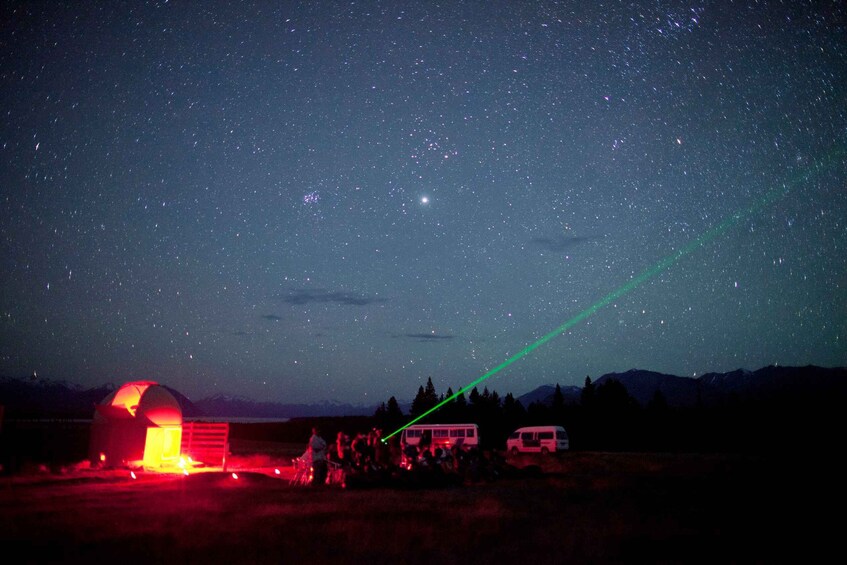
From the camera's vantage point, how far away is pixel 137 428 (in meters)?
21.0

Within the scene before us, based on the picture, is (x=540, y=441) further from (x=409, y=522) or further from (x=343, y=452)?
(x=409, y=522)

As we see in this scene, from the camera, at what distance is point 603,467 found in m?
22.9

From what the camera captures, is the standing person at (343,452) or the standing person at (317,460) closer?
the standing person at (317,460)

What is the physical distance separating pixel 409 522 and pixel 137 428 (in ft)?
50.5

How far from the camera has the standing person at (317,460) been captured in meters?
14.8

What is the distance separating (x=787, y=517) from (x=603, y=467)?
43.3 ft

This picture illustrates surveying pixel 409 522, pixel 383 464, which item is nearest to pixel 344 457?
pixel 383 464

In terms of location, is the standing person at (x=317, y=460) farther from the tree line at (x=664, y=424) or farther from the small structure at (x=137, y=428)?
the tree line at (x=664, y=424)

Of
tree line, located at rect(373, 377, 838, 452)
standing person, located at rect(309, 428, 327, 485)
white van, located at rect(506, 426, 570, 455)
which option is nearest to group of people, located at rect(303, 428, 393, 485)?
standing person, located at rect(309, 428, 327, 485)

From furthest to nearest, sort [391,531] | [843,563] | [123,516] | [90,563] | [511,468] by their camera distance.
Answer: [511,468]
[123,516]
[391,531]
[843,563]
[90,563]

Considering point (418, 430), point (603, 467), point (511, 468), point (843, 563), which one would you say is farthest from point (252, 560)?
point (418, 430)

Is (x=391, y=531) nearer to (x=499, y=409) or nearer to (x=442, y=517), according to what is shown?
(x=442, y=517)

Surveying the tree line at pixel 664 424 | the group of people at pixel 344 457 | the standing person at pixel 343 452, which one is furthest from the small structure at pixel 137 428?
the tree line at pixel 664 424

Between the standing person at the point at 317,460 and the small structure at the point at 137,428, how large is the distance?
27.5ft
